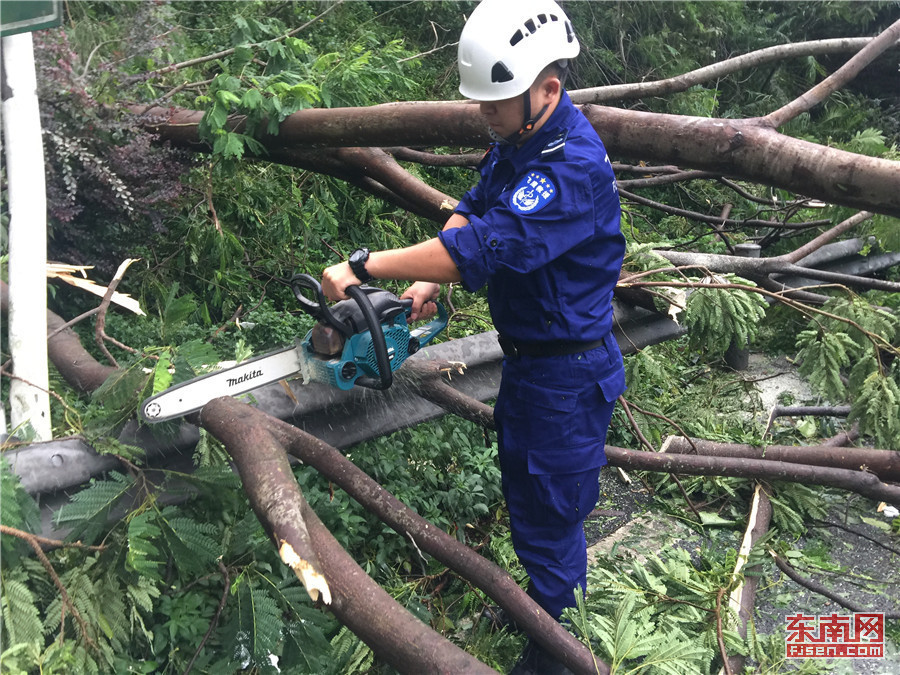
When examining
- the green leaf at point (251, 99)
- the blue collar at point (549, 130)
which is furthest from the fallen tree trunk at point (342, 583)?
the green leaf at point (251, 99)

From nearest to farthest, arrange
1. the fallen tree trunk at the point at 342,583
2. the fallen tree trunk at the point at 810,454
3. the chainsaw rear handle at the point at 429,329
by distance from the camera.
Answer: the fallen tree trunk at the point at 342,583
the chainsaw rear handle at the point at 429,329
the fallen tree trunk at the point at 810,454

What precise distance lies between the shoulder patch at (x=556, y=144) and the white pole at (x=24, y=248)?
1981mm

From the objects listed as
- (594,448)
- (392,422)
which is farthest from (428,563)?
(594,448)

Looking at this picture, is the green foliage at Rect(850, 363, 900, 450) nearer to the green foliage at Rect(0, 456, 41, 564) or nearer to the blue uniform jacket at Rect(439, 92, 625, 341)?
the blue uniform jacket at Rect(439, 92, 625, 341)

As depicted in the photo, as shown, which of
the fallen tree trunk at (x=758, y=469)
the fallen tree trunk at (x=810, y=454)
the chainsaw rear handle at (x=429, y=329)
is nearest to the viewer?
the chainsaw rear handle at (x=429, y=329)

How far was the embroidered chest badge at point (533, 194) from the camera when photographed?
88.7 inches

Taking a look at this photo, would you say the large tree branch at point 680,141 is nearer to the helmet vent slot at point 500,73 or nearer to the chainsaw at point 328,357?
the helmet vent slot at point 500,73

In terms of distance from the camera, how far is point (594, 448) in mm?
2762

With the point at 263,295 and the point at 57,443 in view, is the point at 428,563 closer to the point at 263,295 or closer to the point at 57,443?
the point at 57,443

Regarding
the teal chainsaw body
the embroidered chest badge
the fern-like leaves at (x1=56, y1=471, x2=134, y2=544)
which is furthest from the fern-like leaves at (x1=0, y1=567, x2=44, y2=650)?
the embroidered chest badge

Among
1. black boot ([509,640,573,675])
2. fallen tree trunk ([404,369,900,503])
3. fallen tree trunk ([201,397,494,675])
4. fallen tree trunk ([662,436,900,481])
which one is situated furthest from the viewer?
fallen tree trunk ([662,436,900,481])

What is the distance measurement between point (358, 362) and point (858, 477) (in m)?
2.43

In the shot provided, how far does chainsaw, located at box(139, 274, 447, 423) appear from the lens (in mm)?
2389

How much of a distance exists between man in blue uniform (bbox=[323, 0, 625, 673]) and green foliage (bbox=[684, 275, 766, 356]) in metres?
1.10
